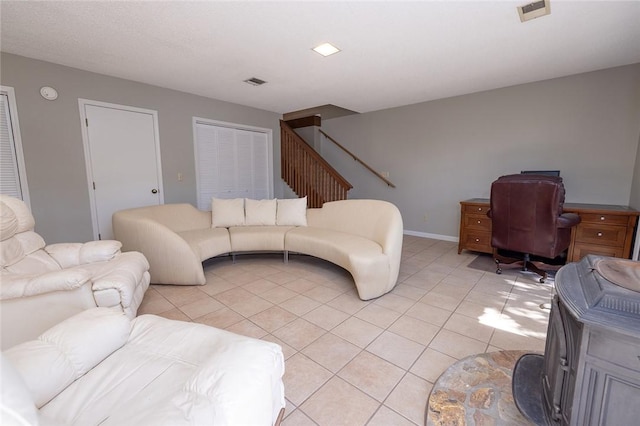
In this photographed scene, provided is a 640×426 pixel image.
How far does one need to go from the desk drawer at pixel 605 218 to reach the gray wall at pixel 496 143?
0.36m

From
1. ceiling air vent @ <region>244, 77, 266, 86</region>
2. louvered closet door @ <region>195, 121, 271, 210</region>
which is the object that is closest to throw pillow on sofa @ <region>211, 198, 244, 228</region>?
louvered closet door @ <region>195, 121, 271, 210</region>

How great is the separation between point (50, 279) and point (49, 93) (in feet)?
8.70

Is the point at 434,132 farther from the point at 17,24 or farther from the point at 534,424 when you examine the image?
the point at 17,24

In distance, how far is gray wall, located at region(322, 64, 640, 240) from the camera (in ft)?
10.3

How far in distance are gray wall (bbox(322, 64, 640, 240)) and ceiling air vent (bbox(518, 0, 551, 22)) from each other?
199 cm

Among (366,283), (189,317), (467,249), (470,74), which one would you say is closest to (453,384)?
(366,283)

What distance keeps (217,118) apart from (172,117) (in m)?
0.71

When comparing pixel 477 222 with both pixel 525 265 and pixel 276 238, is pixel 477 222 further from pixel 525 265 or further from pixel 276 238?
pixel 276 238

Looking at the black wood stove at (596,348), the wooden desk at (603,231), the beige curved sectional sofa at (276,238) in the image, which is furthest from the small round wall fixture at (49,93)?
the wooden desk at (603,231)

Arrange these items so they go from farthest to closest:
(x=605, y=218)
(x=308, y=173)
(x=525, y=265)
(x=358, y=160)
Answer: (x=358, y=160) < (x=308, y=173) < (x=525, y=265) < (x=605, y=218)

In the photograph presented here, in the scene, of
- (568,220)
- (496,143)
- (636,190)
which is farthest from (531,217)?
(496,143)

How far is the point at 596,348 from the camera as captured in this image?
2.97 ft

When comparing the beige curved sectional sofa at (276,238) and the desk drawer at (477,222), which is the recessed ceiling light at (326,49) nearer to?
the beige curved sectional sofa at (276,238)

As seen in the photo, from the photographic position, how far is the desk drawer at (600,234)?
2.79 m
